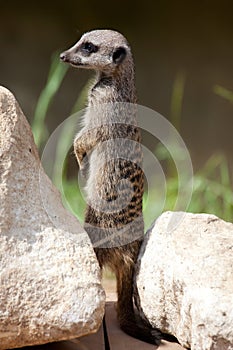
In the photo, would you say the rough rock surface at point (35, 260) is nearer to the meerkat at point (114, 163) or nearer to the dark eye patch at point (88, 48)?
the meerkat at point (114, 163)

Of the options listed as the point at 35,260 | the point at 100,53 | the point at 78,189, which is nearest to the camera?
the point at 35,260

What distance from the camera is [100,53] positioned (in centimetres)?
223

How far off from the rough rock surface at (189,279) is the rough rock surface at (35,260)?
229mm

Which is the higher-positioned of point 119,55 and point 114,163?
point 119,55

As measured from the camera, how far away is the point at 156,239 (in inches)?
80.4

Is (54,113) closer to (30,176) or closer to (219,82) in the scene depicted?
(219,82)

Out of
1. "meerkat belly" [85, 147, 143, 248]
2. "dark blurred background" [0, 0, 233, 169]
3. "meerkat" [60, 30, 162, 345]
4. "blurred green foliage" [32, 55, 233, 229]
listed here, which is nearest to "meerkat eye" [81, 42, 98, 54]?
"meerkat" [60, 30, 162, 345]

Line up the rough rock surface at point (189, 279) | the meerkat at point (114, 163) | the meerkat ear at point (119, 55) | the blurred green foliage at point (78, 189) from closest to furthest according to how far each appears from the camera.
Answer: the rough rock surface at point (189, 279) < the meerkat at point (114, 163) < the meerkat ear at point (119, 55) < the blurred green foliage at point (78, 189)

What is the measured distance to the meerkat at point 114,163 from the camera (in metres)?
2.10

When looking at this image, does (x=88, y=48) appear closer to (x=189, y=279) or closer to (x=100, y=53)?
(x=100, y=53)

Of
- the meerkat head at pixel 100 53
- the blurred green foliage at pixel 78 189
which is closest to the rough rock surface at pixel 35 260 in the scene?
the meerkat head at pixel 100 53

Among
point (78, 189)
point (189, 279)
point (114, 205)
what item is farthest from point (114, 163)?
point (78, 189)

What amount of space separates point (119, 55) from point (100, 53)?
0.06 meters

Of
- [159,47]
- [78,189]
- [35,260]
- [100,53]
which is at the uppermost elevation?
[100,53]
